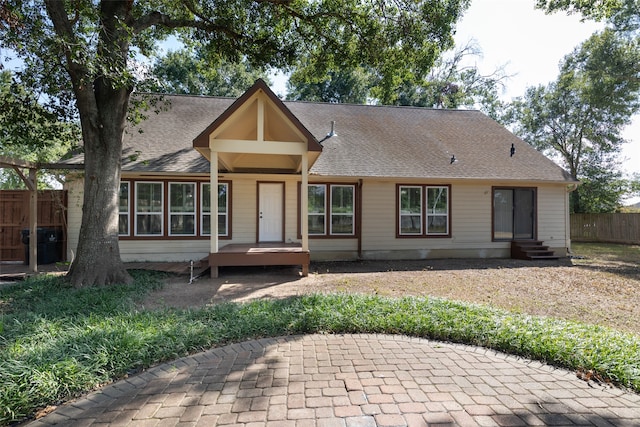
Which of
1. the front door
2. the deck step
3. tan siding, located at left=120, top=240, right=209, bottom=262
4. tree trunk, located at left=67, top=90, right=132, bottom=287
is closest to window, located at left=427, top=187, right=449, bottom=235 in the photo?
the front door

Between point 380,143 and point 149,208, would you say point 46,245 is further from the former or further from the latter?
point 380,143

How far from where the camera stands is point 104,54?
6.48m

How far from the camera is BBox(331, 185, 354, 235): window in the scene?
456 inches

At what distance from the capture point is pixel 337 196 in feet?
38.0

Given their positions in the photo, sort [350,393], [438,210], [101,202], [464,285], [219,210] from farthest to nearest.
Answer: [438,210], [219,210], [464,285], [101,202], [350,393]

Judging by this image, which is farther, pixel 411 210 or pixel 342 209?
pixel 411 210

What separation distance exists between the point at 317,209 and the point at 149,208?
18.3 ft

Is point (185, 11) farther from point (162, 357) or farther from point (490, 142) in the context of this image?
point (490, 142)

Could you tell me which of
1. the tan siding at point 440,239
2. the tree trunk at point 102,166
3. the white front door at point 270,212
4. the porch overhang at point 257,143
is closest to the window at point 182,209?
the white front door at point 270,212

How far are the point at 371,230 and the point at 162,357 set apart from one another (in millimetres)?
8961

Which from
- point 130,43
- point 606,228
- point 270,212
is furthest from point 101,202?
point 606,228

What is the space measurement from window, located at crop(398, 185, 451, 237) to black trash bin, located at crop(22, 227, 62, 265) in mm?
11433

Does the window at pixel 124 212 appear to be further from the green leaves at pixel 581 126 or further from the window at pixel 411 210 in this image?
the green leaves at pixel 581 126

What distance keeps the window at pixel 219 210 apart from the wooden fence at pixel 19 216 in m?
4.21
